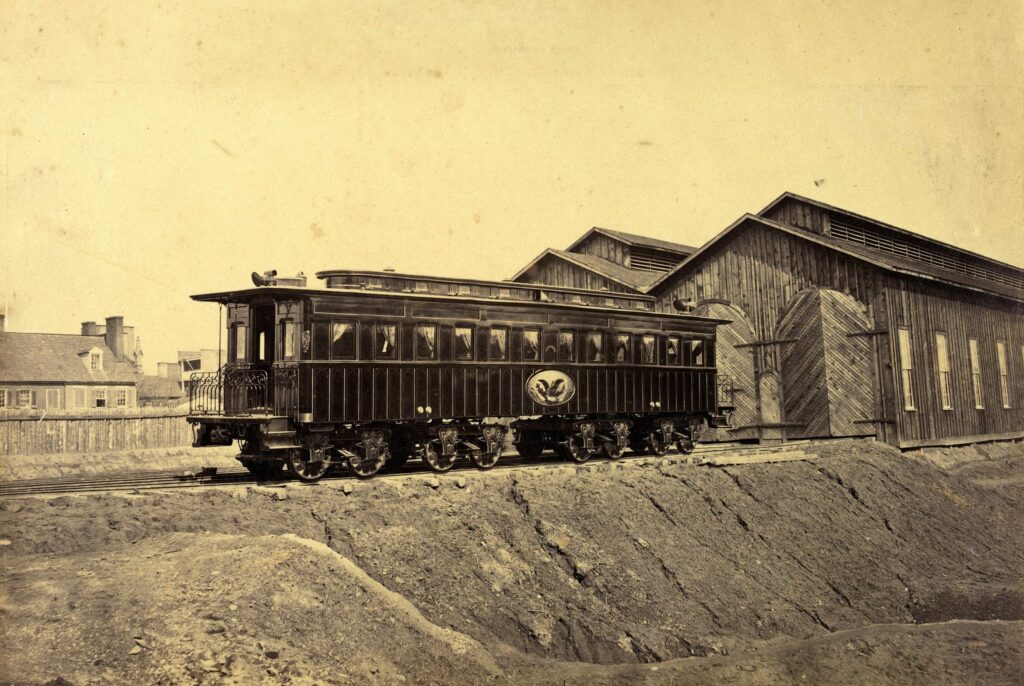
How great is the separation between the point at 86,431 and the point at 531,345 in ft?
53.8

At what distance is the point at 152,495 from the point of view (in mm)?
11102

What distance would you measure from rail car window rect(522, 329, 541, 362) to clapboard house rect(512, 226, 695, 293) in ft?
43.5

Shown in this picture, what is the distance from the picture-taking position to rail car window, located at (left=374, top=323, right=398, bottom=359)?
13.3 meters

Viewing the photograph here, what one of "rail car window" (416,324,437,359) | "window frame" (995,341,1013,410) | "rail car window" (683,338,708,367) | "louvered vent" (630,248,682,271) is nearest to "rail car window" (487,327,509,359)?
"rail car window" (416,324,437,359)

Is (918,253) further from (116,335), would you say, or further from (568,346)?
(116,335)

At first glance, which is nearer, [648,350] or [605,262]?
[648,350]

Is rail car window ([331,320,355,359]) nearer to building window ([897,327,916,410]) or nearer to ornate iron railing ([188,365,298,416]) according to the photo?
ornate iron railing ([188,365,298,416])

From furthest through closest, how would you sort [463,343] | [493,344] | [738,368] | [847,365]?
[738,368]
[847,365]
[493,344]
[463,343]

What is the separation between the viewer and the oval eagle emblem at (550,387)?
50.6 feet

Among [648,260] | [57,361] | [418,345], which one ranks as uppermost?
[648,260]

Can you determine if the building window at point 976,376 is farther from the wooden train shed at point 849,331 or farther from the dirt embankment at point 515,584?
the dirt embankment at point 515,584

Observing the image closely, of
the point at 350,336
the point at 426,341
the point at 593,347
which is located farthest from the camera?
the point at 593,347

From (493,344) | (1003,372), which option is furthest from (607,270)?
(493,344)

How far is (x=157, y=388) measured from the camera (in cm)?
4997
